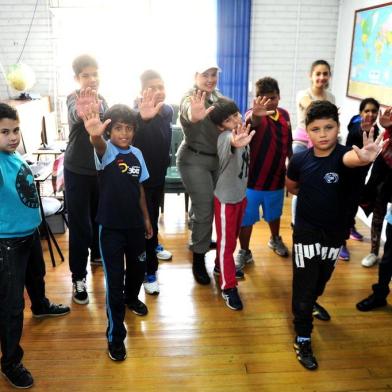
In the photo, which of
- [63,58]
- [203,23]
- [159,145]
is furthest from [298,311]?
[63,58]

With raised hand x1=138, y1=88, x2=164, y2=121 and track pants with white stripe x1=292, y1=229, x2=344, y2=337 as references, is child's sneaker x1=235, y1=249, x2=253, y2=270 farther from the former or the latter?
raised hand x1=138, y1=88, x2=164, y2=121

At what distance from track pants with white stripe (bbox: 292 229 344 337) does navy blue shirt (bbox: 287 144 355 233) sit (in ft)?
0.16

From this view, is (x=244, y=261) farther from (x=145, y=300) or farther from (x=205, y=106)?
(x=205, y=106)

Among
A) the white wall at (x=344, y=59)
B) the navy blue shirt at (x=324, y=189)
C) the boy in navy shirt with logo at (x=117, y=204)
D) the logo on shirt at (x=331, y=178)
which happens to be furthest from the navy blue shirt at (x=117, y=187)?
the white wall at (x=344, y=59)

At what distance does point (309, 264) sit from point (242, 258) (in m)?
1.10

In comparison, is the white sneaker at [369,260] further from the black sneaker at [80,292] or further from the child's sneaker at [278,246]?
the black sneaker at [80,292]

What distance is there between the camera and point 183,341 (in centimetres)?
220

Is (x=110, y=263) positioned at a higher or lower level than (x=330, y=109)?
lower

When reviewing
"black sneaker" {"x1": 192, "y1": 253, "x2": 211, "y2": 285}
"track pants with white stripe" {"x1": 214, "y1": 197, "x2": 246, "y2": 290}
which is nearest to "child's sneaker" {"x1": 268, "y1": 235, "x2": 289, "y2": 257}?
"black sneaker" {"x1": 192, "y1": 253, "x2": 211, "y2": 285}

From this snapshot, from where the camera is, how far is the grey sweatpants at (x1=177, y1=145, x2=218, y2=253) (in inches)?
99.2

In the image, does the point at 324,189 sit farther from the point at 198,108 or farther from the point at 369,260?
the point at 369,260

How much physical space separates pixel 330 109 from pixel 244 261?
1529mm

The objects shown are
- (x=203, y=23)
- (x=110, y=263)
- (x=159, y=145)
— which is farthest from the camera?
(x=203, y=23)

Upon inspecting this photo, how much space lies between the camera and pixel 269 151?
105 inches
